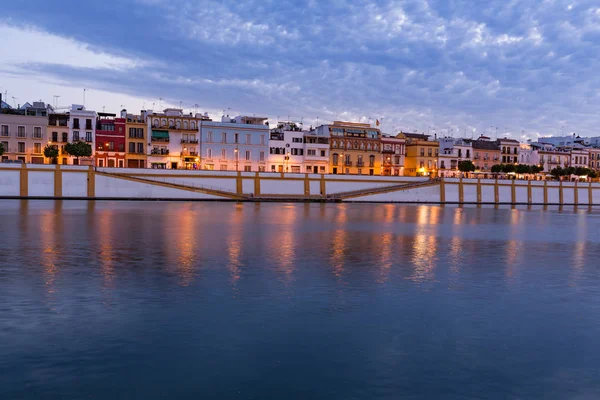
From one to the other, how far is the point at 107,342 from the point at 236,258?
37.5 feet

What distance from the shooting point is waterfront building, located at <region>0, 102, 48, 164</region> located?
82.8 meters

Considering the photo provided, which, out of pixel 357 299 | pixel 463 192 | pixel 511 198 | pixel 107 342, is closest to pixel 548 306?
pixel 357 299

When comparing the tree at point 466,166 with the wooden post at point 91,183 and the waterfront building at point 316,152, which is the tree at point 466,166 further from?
the wooden post at point 91,183

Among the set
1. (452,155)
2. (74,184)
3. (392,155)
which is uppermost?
(452,155)

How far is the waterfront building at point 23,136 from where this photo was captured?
82750 mm

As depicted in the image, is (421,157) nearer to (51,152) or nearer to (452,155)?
(452,155)

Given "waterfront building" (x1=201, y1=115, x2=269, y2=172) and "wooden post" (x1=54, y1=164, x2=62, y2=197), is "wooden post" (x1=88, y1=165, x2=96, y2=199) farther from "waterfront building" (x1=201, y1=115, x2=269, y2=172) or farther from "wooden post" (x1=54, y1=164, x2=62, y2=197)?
"waterfront building" (x1=201, y1=115, x2=269, y2=172)

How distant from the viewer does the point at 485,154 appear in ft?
391

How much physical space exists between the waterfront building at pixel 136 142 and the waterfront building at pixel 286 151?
1999 centimetres

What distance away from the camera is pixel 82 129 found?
86312 millimetres

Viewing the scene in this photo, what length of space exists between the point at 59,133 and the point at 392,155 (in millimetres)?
57670

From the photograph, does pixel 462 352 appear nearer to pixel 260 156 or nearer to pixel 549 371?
pixel 549 371

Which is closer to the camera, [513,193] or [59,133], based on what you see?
[59,133]

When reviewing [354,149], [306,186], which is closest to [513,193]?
[354,149]
